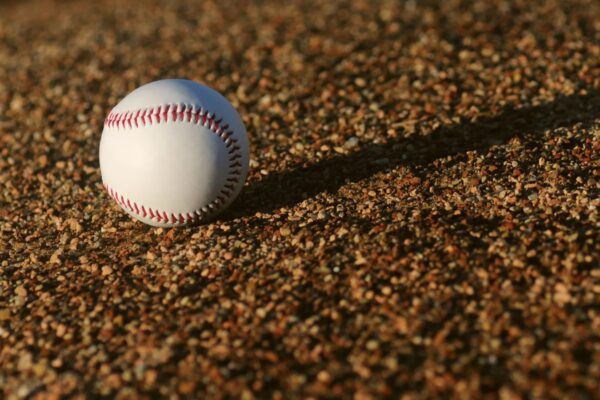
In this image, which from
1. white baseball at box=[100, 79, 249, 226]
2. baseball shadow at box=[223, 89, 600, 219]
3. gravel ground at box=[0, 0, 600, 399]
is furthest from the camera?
baseball shadow at box=[223, 89, 600, 219]

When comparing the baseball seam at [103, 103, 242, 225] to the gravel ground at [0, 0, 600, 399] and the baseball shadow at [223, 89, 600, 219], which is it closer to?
the gravel ground at [0, 0, 600, 399]

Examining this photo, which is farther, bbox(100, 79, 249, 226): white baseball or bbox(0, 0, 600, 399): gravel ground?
bbox(100, 79, 249, 226): white baseball

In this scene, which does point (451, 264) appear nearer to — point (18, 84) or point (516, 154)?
point (516, 154)

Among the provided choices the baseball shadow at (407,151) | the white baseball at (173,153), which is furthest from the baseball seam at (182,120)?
the baseball shadow at (407,151)

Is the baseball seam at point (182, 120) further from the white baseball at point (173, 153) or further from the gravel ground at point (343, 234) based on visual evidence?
the gravel ground at point (343, 234)

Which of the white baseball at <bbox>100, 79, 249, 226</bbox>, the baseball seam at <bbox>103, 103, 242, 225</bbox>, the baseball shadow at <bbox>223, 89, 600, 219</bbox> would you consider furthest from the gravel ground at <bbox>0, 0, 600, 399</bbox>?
the white baseball at <bbox>100, 79, 249, 226</bbox>

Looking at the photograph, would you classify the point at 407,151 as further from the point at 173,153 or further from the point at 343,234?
the point at 173,153

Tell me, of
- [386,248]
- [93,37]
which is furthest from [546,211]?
[93,37]
